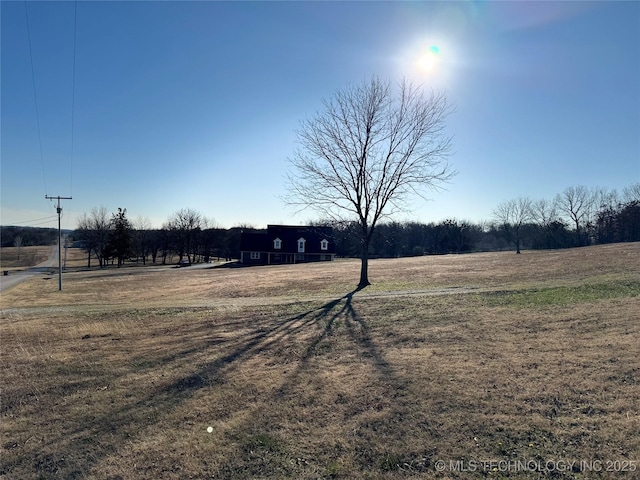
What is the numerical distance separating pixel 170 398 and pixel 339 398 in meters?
2.69

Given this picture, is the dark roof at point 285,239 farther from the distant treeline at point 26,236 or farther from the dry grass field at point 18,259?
the distant treeline at point 26,236

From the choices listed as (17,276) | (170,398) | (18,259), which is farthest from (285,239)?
(18,259)

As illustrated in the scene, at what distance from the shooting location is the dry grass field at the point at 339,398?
4.06 m

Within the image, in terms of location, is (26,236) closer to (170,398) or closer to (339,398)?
(170,398)

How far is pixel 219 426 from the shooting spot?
16.2 feet

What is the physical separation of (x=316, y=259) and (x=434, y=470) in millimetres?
59611

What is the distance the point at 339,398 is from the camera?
5.51m

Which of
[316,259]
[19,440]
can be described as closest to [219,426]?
[19,440]

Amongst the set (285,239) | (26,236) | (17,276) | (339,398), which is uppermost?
(26,236)

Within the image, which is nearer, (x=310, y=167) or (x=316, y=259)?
(x=310, y=167)

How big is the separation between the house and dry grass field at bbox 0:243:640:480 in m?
52.3

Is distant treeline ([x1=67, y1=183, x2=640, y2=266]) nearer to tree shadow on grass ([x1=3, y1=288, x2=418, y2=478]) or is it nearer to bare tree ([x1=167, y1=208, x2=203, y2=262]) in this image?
bare tree ([x1=167, y1=208, x2=203, y2=262])

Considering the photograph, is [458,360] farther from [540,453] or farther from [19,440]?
[19,440]

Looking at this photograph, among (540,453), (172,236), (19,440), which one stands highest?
(172,236)
